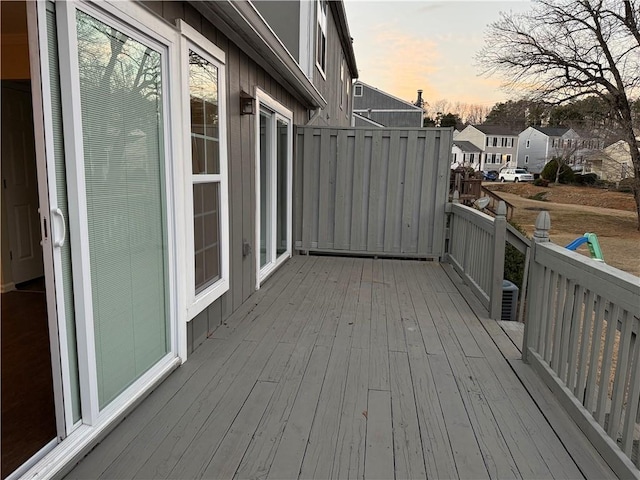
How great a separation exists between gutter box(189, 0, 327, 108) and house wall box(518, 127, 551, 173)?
144 feet

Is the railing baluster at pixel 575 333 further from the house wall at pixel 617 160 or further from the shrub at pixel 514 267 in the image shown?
the house wall at pixel 617 160

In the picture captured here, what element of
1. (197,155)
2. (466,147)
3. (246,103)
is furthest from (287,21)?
(466,147)

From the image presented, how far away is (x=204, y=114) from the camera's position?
9.49 ft

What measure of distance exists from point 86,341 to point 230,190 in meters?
1.94

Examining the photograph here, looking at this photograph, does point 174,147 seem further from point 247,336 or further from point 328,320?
point 328,320

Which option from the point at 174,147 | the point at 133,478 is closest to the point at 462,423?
the point at 133,478

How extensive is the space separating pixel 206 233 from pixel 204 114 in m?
0.83

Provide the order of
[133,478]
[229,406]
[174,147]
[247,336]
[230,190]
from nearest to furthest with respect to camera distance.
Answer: [133,478] < [229,406] < [174,147] < [247,336] < [230,190]

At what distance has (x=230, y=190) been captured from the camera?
11.4ft

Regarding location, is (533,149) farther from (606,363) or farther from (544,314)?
(606,363)

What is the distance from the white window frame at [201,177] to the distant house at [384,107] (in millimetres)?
23012

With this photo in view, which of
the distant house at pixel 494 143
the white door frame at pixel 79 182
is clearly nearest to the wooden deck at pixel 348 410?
the white door frame at pixel 79 182

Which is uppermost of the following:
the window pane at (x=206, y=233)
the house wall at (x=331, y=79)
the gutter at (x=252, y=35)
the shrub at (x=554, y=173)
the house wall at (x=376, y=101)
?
the house wall at (x=376, y=101)

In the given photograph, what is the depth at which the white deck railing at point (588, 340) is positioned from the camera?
1.68m
